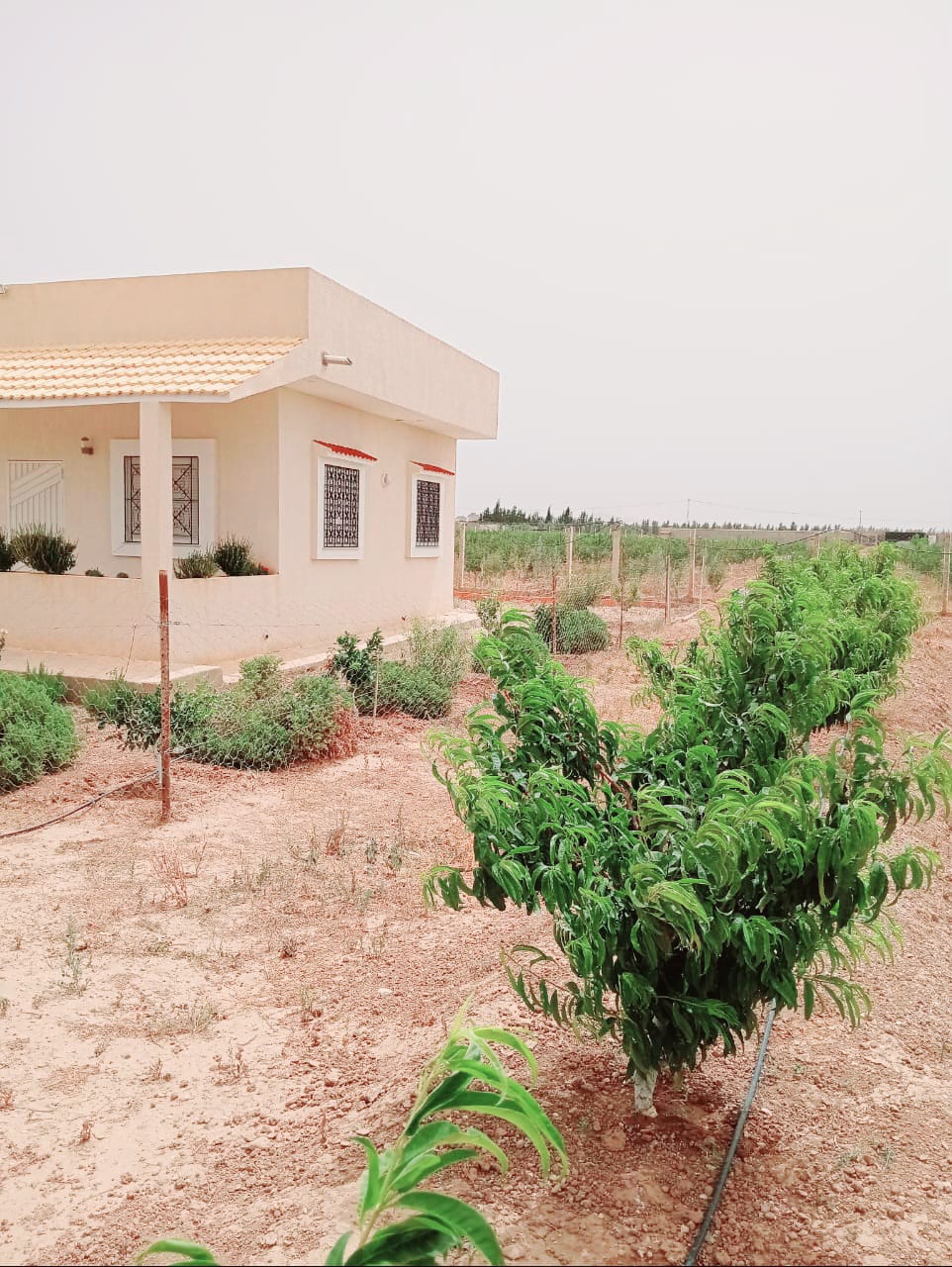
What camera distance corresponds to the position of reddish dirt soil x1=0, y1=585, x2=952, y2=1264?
103 inches

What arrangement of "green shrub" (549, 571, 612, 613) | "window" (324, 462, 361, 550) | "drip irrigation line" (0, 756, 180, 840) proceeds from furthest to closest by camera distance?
"green shrub" (549, 571, 612, 613) → "window" (324, 462, 361, 550) → "drip irrigation line" (0, 756, 180, 840)

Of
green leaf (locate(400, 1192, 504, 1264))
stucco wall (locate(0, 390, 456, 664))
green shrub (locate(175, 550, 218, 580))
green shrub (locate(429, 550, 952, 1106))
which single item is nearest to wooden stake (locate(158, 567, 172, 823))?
stucco wall (locate(0, 390, 456, 664))

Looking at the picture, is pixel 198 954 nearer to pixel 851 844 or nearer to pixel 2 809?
pixel 2 809

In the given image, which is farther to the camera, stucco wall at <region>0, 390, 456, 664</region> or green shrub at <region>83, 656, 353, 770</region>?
stucco wall at <region>0, 390, 456, 664</region>

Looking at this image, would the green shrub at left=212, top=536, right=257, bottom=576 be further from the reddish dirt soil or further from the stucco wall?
the reddish dirt soil

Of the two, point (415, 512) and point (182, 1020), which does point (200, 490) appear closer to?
point (415, 512)

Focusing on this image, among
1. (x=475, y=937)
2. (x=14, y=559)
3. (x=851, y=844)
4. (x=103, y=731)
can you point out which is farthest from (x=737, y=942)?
(x=14, y=559)

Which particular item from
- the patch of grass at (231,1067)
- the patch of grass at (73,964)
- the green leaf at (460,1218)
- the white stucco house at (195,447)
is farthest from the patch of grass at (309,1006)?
the white stucco house at (195,447)

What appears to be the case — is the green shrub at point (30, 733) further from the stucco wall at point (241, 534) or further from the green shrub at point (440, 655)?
the green shrub at point (440, 655)

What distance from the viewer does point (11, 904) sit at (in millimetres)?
5082

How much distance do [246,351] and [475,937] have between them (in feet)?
25.9

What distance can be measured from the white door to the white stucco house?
0.07ft

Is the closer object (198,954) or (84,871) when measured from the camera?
(198,954)

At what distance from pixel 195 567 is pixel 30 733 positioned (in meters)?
3.82
